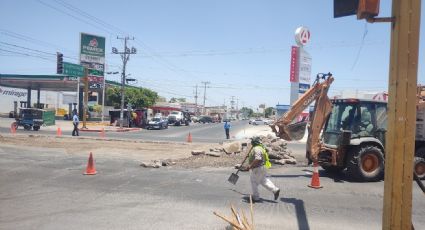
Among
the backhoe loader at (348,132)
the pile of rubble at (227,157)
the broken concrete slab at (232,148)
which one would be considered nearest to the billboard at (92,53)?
the pile of rubble at (227,157)

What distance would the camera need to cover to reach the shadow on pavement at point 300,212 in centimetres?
779

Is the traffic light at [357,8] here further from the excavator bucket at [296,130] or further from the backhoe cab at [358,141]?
the excavator bucket at [296,130]

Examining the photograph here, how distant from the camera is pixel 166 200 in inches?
386

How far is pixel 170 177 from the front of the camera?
1318 centimetres

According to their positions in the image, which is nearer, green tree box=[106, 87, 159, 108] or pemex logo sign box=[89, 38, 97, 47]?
pemex logo sign box=[89, 38, 97, 47]

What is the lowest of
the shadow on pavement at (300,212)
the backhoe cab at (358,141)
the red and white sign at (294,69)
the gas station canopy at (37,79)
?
the shadow on pavement at (300,212)

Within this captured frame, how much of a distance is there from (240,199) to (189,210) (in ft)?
5.31

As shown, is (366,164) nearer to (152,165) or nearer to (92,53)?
(152,165)

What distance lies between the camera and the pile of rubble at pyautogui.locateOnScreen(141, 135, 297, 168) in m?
16.2

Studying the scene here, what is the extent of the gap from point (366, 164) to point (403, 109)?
8627 mm

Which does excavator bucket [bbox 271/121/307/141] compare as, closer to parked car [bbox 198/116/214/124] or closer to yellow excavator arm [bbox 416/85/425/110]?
yellow excavator arm [bbox 416/85/425/110]

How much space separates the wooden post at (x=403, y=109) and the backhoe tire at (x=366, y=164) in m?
8.10

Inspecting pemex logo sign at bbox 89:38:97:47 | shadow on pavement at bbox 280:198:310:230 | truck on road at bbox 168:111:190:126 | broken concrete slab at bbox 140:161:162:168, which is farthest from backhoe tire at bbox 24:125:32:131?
shadow on pavement at bbox 280:198:310:230

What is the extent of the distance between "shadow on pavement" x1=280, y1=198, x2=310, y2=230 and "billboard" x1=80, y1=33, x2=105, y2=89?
143 ft
